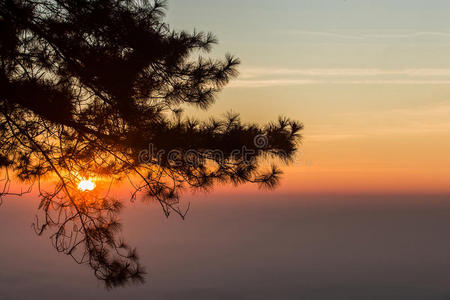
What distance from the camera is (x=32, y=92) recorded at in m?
3.72

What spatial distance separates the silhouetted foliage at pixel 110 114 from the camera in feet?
12.5

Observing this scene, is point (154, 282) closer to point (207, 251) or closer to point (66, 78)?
point (207, 251)

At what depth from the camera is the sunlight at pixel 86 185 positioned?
437cm

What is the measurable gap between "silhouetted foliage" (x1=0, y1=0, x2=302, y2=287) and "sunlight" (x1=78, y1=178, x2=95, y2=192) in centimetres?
8

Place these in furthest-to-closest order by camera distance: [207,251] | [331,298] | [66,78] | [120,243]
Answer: [207,251] < [331,298] < [120,243] < [66,78]

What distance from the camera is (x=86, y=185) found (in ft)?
14.5

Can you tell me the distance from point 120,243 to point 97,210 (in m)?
0.40

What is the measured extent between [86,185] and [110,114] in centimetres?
89

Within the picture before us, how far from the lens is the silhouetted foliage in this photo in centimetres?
382

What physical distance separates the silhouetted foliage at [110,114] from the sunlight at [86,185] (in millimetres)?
82

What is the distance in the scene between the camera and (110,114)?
3951 mm

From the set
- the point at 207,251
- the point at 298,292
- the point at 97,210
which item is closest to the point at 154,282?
the point at 207,251

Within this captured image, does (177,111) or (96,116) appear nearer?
(96,116)

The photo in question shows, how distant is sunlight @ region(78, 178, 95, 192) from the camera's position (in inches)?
172
